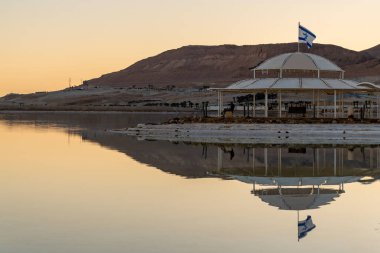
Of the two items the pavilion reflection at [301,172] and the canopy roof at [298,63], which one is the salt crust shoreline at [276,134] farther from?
the canopy roof at [298,63]

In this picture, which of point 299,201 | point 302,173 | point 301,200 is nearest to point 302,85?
point 302,173

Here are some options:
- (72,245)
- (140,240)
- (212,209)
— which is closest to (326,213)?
(212,209)

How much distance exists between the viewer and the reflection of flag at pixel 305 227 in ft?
46.2

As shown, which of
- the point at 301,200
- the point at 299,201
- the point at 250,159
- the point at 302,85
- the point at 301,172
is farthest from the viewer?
the point at 302,85

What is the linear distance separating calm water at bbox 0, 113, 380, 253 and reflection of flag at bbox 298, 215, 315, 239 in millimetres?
96

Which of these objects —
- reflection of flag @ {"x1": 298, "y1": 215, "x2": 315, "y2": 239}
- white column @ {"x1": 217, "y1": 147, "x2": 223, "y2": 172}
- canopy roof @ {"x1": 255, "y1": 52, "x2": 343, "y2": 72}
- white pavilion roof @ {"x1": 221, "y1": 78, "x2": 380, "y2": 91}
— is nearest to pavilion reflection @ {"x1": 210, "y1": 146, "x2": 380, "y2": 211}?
white column @ {"x1": 217, "y1": 147, "x2": 223, "y2": 172}

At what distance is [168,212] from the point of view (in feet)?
54.6

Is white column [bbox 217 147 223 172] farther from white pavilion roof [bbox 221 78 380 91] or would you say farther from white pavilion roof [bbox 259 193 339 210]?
white pavilion roof [bbox 221 78 380 91]

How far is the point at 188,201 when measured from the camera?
60.4 ft

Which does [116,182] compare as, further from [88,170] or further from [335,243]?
[335,243]

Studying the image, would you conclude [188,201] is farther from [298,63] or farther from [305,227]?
[298,63]

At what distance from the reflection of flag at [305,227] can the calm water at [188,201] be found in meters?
0.10

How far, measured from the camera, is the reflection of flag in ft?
46.2

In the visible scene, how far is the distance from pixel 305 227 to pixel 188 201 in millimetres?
4407
